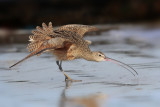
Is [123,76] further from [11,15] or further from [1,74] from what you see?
[11,15]

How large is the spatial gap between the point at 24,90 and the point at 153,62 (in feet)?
9.79

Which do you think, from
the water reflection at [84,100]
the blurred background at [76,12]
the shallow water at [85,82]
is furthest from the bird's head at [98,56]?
the blurred background at [76,12]

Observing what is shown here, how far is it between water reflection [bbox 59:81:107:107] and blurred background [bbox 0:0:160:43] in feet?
39.0

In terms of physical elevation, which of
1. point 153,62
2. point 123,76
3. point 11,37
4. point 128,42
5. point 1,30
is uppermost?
point 1,30

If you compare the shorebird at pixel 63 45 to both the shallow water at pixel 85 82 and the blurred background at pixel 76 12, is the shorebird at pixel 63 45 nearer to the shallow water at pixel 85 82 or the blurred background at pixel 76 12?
the shallow water at pixel 85 82

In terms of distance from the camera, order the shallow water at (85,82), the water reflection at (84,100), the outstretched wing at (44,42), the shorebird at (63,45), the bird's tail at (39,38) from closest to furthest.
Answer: the water reflection at (84,100), the shallow water at (85,82), the outstretched wing at (44,42), the shorebird at (63,45), the bird's tail at (39,38)

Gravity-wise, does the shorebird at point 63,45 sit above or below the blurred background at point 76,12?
below

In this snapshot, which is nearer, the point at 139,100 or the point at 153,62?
the point at 139,100

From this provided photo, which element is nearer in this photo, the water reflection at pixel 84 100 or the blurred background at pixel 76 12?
the water reflection at pixel 84 100

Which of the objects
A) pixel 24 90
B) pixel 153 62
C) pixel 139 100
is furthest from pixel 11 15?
pixel 139 100

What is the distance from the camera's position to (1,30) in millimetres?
16547

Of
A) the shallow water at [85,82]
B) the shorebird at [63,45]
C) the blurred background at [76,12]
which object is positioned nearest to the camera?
the shallow water at [85,82]

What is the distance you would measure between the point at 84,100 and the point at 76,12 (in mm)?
13359

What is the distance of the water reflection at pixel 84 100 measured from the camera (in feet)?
16.9
